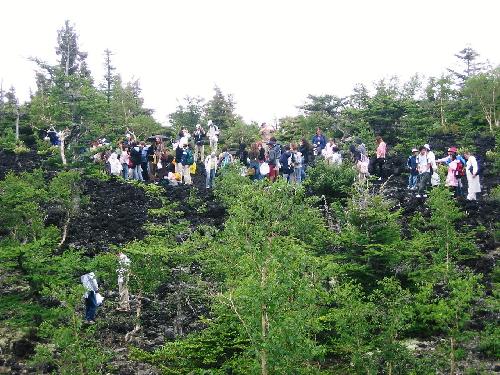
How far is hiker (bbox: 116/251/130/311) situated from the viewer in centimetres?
1445

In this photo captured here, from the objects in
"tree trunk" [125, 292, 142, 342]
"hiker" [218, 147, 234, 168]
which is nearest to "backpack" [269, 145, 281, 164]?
"hiker" [218, 147, 234, 168]

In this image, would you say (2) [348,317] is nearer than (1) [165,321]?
Yes

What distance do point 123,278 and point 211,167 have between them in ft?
35.2

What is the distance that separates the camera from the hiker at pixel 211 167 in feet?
82.5

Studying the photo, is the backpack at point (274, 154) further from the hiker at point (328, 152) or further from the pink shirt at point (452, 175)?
the pink shirt at point (452, 175)

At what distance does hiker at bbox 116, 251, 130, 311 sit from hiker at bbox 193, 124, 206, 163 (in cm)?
1466

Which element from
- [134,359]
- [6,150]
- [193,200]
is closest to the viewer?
[134,359]

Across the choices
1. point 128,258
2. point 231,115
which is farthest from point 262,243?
point 231,115

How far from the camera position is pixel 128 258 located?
599 inches

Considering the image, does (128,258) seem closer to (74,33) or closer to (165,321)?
(165,321)

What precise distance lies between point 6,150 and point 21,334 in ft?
73.3

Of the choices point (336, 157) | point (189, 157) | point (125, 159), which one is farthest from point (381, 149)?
point (125, 159)

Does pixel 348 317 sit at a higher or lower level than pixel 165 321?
higher

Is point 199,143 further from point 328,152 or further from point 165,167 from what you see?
point 328,152
